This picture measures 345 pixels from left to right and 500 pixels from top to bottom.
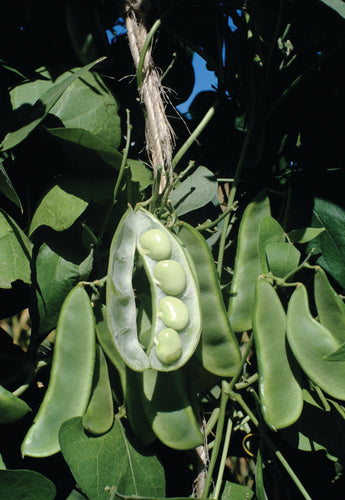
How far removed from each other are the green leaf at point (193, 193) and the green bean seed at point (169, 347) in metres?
0.34

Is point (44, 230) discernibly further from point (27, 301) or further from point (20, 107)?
point (20, 107)

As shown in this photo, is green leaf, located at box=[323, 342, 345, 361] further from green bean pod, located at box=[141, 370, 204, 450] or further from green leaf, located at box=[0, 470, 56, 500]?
green leaf, located at box=[0, 470, 56, 500]

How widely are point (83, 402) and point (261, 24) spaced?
44.5 inches

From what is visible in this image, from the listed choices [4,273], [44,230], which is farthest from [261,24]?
[4,273]

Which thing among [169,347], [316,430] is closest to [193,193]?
[169,347]

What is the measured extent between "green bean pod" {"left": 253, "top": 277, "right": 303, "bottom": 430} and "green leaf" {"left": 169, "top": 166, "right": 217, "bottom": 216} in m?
0.27

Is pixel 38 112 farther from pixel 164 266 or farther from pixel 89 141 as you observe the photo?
pixel 164 266

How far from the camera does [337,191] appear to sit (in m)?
1.18

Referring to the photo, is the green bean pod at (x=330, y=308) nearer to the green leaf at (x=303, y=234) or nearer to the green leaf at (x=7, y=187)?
the green leaf at (x=303, y=234)

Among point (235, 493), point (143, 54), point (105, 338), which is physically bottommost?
point (235, 493)

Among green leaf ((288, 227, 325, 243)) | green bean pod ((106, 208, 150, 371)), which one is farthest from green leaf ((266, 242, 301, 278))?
green bean pod ((106, 208, 150, 371))

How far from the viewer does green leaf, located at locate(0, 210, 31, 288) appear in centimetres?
87

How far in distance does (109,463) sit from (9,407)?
24 cm

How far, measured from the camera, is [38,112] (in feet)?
2.95
